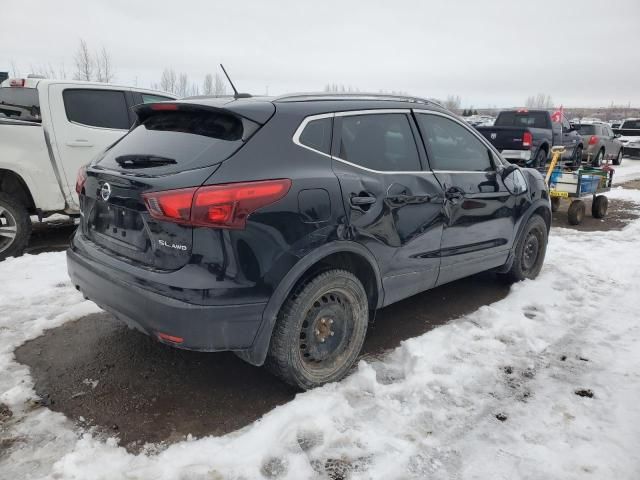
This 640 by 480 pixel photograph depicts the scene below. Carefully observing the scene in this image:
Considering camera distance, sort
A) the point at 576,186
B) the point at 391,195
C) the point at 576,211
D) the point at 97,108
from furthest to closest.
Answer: the point at 576,211 → the point at 576,186 → the point at 97,108 → the point at 391,195

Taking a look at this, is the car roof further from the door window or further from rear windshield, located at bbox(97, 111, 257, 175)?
the door window

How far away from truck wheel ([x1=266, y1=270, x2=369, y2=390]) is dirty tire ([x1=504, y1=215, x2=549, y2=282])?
2.41 meters

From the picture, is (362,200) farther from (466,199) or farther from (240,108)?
(466,199)

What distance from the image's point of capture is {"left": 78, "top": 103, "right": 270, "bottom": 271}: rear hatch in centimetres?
259

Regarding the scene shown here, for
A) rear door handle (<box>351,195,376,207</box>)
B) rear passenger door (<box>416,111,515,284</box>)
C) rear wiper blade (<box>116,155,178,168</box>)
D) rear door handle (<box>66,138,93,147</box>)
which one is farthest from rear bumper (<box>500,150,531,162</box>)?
rear wiper blade (<box>116,155,178,168</box>)

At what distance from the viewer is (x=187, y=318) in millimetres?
2531

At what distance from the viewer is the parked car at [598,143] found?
18656 mm

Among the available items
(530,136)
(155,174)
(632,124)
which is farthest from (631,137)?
(155,174)

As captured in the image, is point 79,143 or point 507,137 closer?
point 79,143

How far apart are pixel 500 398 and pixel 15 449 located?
9.09ft

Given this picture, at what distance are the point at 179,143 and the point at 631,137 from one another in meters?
28.9

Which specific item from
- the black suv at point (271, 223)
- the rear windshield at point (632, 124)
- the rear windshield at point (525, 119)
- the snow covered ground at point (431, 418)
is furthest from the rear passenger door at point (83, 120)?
the rear windshield at point (632, 124)

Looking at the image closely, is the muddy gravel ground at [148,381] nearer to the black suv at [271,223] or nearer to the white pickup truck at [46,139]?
the black suv at [271,223]

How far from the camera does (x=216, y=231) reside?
2.51 m
